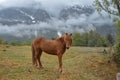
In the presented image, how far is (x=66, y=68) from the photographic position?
17.2 m

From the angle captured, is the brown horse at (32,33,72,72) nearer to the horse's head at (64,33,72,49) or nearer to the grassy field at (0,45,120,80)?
the horse's head at (64,33,72,49)

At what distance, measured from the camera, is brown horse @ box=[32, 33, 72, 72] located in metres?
14.0

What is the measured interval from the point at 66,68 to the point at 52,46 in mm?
2662

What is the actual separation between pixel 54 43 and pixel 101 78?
360 centimetres

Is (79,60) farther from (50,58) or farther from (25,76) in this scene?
(25,76)

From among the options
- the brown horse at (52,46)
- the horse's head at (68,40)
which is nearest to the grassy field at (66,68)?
the brown horse at (52,46)

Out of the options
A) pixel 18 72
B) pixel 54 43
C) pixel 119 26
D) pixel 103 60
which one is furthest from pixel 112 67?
pixel 18 72

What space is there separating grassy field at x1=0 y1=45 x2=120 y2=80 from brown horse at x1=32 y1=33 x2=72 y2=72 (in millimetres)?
625

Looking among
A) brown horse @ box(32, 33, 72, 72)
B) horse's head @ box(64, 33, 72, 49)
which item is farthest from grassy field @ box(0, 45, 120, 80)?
horse's head @ box(64, 33, 72, 49)

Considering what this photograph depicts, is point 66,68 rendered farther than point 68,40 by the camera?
Yes

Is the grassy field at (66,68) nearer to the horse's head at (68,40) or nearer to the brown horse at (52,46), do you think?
the brown horse at (52,46)

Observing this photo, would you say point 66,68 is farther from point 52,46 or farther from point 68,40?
point 68,40

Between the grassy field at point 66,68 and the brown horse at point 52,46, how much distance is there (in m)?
0.63

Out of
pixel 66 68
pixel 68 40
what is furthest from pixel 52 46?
pixel 66 68
